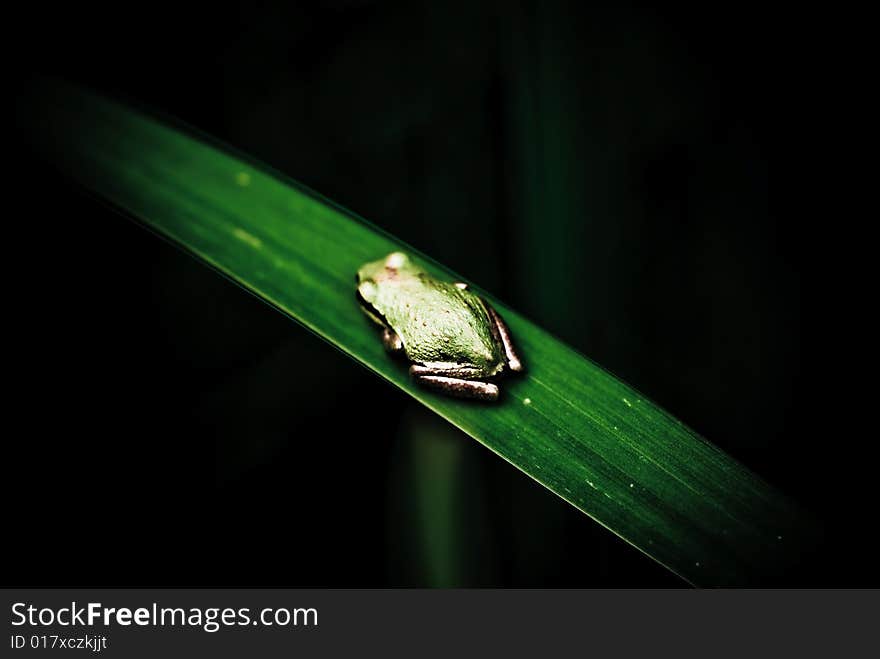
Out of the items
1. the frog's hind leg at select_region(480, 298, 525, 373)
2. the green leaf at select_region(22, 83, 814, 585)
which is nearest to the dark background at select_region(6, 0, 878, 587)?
the frog's hind leg at select_region(480, 298, 525, 373)

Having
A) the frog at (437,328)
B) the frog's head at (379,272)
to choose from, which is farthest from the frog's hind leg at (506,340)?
the frog's head at (379,272)

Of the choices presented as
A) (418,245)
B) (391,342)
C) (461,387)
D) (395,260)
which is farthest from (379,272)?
(418,245)

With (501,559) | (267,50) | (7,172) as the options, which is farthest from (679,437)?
(7,172)

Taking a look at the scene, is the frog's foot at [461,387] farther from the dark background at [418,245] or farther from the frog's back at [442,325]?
the dark background at [418,245]

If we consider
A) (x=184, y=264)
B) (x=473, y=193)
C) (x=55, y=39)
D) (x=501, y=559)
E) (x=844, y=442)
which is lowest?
(x=501, y=559)

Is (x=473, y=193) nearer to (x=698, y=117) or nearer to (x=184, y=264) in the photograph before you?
(x=698, y=117)

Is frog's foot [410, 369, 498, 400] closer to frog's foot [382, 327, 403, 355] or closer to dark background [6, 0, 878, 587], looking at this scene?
frog's foot [382, 327, 403, 355]
